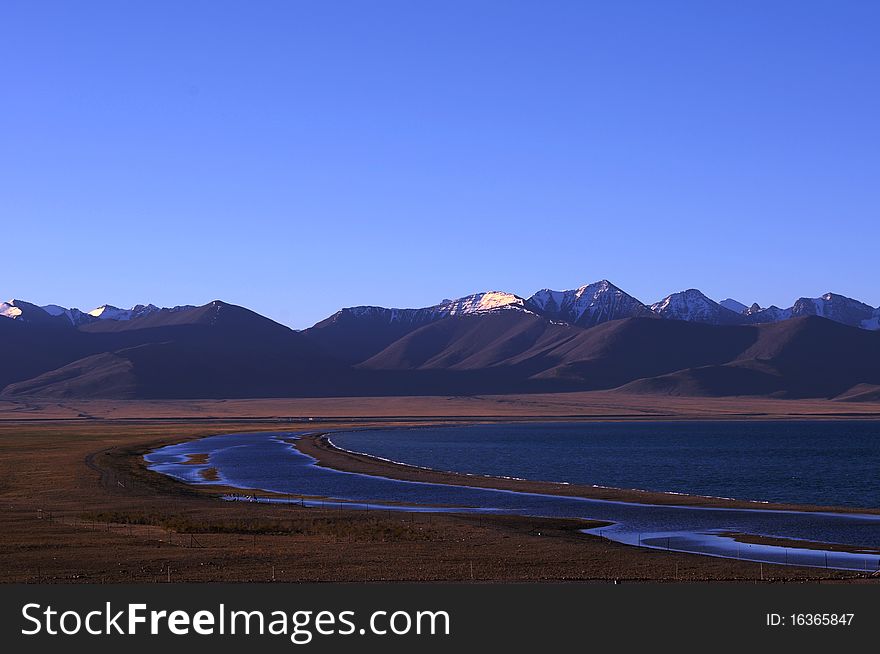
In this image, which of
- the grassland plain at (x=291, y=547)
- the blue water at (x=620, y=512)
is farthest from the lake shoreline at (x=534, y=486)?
the grassland plain at (x=291, y=547)

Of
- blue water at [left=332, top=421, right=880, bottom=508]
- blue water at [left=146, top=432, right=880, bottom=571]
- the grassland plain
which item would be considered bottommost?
blue water at [left=332, top=421, right=880, bottom=508]

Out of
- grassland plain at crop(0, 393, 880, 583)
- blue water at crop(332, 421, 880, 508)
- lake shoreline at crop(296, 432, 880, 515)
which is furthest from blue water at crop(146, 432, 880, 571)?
blue water at crop(332, 421, 880, 508)

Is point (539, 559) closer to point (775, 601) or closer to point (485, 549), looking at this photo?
point (485, 549)

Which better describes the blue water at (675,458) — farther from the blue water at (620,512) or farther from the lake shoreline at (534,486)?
the blue water at (620,512)

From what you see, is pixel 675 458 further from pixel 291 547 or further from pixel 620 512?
pixel 291 547

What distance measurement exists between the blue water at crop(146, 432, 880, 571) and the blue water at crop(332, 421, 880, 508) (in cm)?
1185

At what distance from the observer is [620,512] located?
6388cm

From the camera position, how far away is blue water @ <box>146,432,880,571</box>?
155ft

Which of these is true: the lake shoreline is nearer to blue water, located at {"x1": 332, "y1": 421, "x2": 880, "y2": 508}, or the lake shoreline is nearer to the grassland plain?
blue water, located at {"x1": 332, "y1": 421, "x2": 880, "y2": 508}

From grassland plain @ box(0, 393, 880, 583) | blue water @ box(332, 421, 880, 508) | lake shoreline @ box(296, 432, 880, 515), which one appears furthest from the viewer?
blue water @ box(332, 421, 880, 508)

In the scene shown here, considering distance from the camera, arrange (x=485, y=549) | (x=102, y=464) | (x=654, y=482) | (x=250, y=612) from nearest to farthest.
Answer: (x=250, y=612) < (x=485, y=549) < (x=654, y=482) < (x=102, y=464)

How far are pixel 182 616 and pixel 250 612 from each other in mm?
1785

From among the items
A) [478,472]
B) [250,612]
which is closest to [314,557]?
[250,612]

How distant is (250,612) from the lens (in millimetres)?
26453
